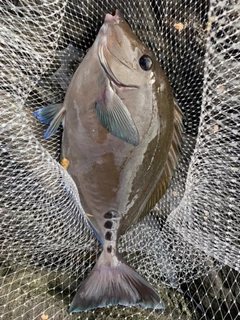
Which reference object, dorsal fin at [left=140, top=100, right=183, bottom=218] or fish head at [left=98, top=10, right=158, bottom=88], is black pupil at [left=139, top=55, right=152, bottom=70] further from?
dorsal fin at [left=140, top=100, right=183, bottom=218]

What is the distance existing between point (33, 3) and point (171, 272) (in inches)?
79.0

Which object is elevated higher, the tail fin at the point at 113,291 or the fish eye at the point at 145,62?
the fish eye at the point at 145,62

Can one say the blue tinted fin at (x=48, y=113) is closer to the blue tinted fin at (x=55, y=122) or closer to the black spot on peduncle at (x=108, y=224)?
the blue tinted fin at (x=55, y=122)

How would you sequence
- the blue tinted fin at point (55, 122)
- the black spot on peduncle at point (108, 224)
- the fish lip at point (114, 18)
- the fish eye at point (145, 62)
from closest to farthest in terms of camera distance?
the fish lip at point (114, 18) < the fish eye at point (145, 62) < the blue tinted fin at point (55, 122) < the black spot on peduncle at point (108, 224)

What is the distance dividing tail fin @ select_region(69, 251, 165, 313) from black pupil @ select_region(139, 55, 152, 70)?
3.91 feet

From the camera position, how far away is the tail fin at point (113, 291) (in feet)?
7.25

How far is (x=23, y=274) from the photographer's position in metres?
2.53

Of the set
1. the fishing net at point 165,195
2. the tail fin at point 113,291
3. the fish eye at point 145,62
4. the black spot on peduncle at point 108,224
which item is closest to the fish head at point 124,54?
the fish eye at point 145,62

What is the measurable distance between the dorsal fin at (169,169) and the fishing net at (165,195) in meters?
0.12

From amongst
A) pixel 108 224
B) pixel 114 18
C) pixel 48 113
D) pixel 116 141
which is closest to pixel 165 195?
pixel 108 224

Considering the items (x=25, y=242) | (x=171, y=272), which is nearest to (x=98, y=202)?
(x=25, y=242)

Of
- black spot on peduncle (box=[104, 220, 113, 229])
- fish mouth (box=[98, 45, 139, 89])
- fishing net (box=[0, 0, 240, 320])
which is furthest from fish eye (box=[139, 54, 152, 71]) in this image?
black spot on peduncle (box=[104, 220, 113, 229])

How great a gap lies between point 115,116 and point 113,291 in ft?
3.37

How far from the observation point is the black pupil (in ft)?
6.97
